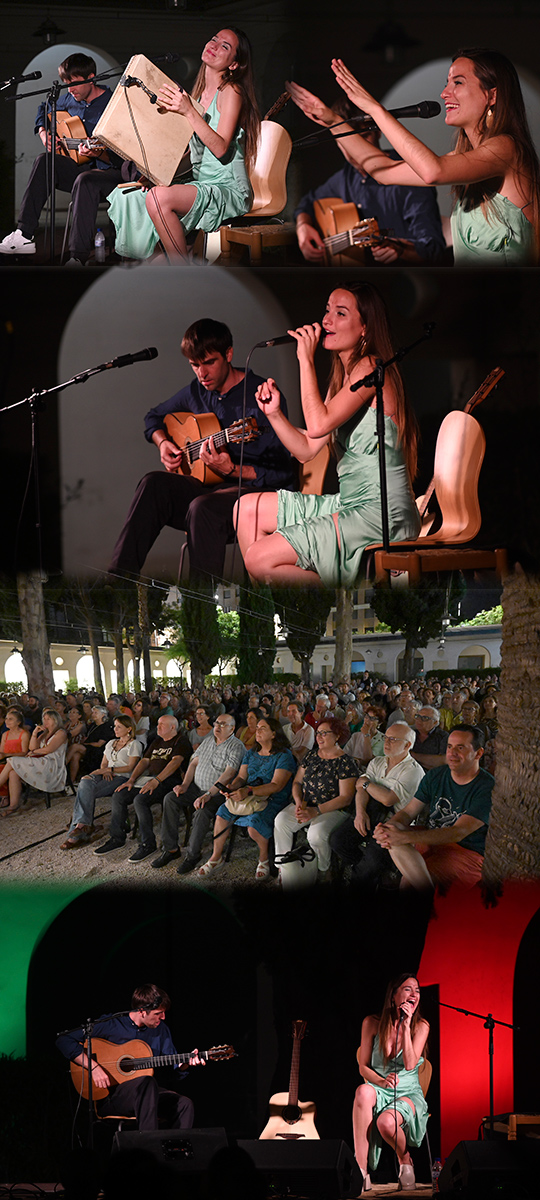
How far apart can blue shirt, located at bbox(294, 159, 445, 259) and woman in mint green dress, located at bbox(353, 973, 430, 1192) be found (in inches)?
125

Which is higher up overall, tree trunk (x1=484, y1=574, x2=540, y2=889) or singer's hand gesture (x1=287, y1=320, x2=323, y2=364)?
singer's hand gesture (x1=287, y1=320, x2=323, y2=364)

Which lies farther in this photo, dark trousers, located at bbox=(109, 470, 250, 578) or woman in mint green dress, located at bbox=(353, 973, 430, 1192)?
dark trousers, located at bbox=(109, 470, 250, 578)

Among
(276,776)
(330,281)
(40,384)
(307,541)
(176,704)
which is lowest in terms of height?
(276,776)

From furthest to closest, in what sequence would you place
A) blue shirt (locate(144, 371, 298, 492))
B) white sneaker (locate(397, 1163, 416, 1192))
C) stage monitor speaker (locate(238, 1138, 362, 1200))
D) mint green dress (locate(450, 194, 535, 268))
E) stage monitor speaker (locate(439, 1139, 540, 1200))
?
blue shirt (locate(144, 371, 298, 492)) → mint green dress (locate(450, 194, 535, 268)) → white sneaker (locate(397, 1163, 416, 1192)) → stage monitor speaker (locate(238, 1138, 362, 1200)) → stage monitor speaker (locate(439, 1139, 540, 1200))

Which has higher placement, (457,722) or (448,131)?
(448,131)

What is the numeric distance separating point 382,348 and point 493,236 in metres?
0.66

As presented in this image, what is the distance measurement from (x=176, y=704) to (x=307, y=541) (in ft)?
2.97

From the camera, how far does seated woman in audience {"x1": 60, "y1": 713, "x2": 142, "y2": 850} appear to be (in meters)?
4.48

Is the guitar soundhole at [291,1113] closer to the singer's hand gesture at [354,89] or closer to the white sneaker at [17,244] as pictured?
the white sneaker at [17,244]

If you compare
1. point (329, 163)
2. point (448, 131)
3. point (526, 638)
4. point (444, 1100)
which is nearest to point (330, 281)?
point (329, 163)

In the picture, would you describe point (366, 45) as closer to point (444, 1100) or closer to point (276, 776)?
point (276, 776)

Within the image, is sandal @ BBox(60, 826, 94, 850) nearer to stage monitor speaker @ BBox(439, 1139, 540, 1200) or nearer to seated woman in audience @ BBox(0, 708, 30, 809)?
seated woman in audience @ BBox(0, 708, 30, 809)

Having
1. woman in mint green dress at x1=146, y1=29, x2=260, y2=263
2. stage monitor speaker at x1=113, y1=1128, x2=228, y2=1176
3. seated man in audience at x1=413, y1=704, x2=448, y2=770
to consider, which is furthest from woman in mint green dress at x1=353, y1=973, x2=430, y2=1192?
woman in mint green dress at x1=146, y1=29, x2=260, y2=263

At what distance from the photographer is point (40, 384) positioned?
4445 mm
